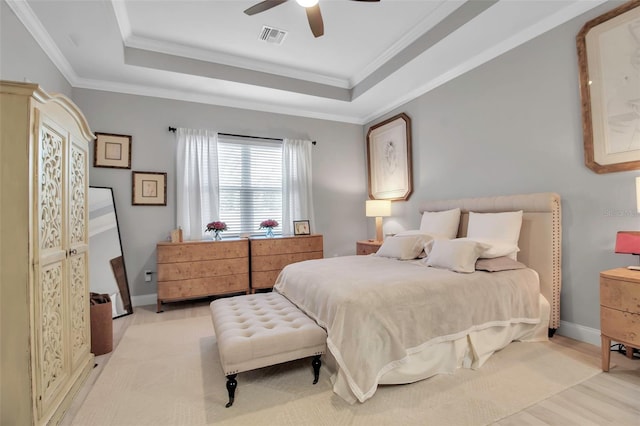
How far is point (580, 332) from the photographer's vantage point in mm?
2689

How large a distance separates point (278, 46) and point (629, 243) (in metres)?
3.76

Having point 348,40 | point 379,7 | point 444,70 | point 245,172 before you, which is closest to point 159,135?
point 245,172

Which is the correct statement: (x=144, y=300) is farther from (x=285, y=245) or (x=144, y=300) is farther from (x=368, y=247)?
(x=368, y=247)

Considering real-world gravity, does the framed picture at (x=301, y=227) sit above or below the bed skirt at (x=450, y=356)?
above

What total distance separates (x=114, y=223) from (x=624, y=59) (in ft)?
17.5

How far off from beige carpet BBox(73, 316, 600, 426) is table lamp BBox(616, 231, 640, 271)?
86 centimetres

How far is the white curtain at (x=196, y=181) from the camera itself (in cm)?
421

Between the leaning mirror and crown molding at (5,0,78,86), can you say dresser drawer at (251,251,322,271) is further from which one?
crown molding at (5,0,78,86)

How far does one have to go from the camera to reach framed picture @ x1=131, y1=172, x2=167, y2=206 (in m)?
4.06

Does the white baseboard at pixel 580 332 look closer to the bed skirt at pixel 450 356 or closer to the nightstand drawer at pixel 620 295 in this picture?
the bed skirt at pixel 450 356

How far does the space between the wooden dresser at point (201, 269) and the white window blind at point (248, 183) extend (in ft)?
1.76

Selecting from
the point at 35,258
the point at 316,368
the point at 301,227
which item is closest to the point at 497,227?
the point at 316,368

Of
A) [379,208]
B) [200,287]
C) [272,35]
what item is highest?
[272,35]

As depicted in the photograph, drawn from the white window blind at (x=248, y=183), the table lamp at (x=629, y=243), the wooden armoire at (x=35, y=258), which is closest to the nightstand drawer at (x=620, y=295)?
the table lamp at (x=629, y=243)
